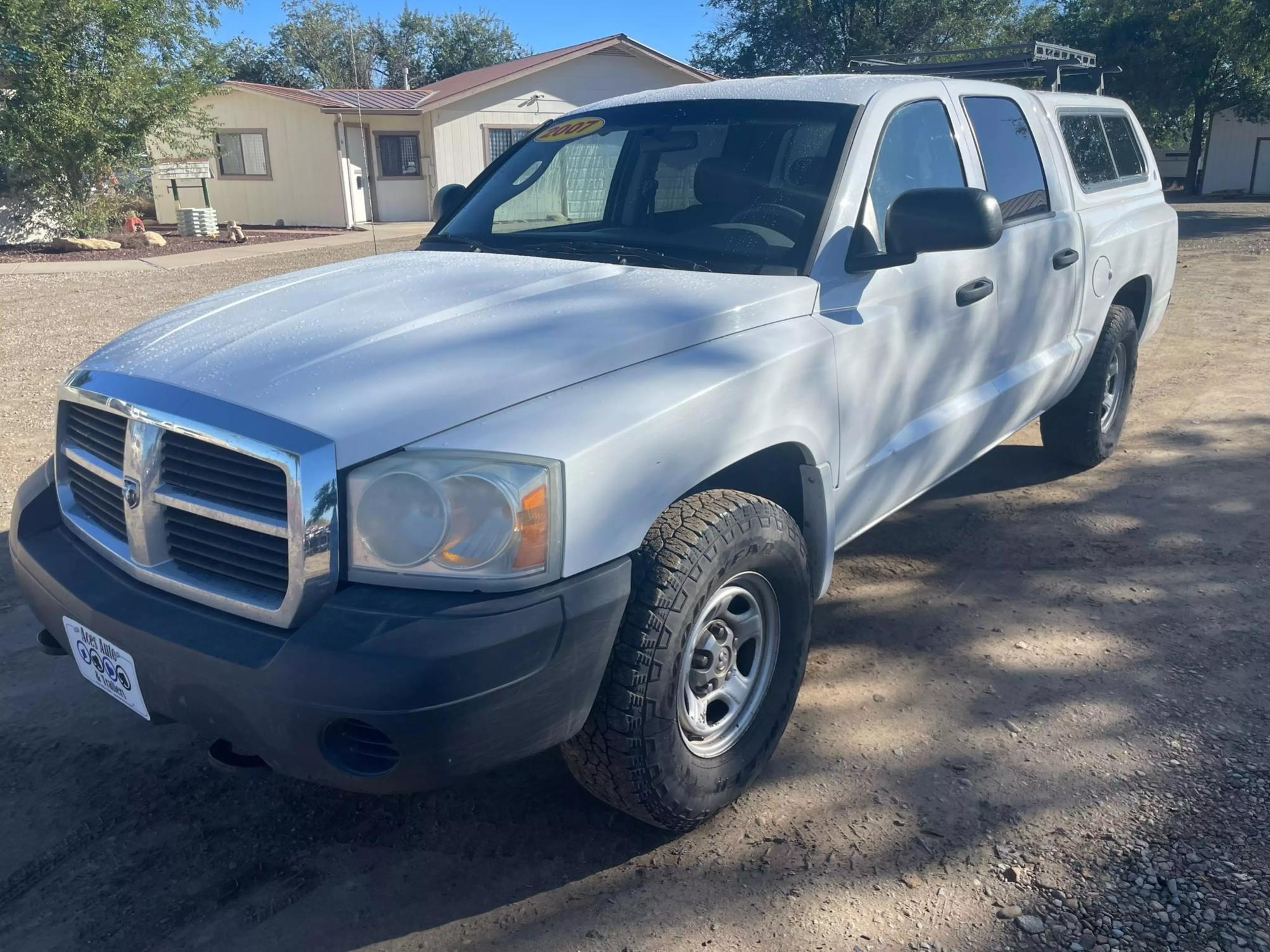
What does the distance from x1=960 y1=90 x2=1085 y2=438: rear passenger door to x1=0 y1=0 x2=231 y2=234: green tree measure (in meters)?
19.6

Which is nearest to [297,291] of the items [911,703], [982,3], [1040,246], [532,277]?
[532,277]

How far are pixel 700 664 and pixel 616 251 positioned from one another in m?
1.38

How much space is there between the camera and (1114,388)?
5500mm

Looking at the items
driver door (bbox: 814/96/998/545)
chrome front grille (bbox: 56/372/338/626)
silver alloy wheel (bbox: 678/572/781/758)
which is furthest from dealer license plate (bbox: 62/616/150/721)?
driver door (bbox: 814/96/998/545)

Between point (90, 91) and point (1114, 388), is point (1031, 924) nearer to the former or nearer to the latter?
point (1114, 388)

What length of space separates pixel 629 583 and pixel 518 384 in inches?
19.9

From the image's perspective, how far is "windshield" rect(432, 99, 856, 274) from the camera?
3156mm

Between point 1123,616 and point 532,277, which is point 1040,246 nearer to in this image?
point 1123,616

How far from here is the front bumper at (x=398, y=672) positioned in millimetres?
1980

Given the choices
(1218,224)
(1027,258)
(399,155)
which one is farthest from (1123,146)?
(399,155)

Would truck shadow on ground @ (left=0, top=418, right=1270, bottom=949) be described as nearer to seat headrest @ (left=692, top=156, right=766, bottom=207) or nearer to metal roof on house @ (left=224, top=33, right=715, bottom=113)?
seat headrest @ (left=692, top=156, right=766, bottom=207)

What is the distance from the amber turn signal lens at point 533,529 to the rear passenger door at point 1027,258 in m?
2.47

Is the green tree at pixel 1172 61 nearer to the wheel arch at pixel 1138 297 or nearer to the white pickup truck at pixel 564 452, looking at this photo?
the wheel arch at pixel 1138 297

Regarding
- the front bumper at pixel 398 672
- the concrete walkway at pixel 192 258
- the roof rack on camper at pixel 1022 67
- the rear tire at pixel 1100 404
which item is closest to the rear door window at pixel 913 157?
the roof rack on camper at pixel 1022 67
